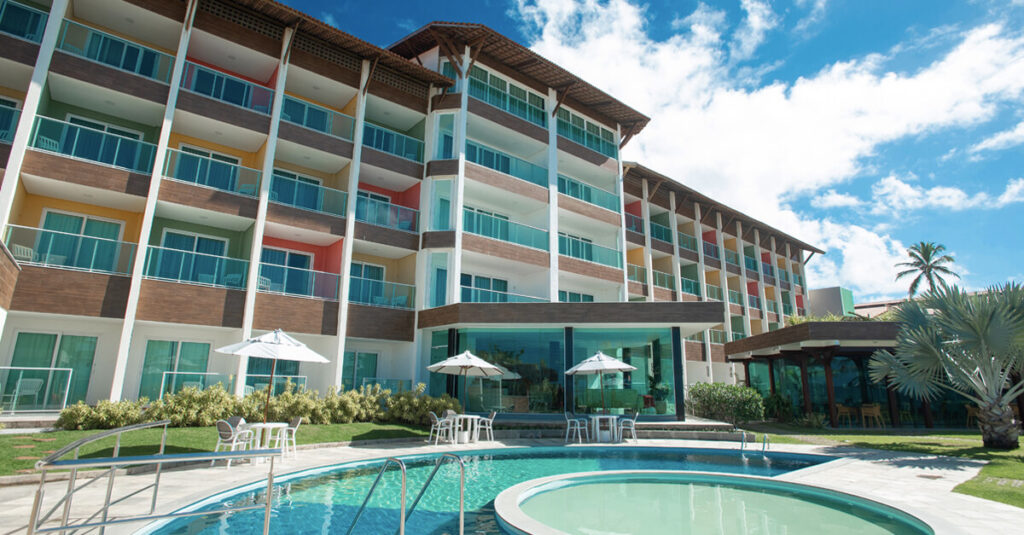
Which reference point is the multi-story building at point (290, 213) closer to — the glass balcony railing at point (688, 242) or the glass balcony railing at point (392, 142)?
the glass balcony railing at point (392, 142)

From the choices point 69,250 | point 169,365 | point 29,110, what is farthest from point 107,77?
point 169,365

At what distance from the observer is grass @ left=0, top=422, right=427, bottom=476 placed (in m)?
9.41

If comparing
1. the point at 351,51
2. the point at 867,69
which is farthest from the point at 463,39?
the point at 867,69

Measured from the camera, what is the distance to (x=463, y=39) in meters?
22.8

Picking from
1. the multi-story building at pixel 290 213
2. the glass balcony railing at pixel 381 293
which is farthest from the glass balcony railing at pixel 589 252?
the glass balcony railing at pixel 381 293

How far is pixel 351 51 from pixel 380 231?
7.34 metres

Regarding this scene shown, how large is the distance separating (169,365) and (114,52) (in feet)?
33.3

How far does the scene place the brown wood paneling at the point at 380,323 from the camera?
19.5 metres

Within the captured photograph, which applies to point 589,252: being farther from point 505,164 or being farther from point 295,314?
point 295,314

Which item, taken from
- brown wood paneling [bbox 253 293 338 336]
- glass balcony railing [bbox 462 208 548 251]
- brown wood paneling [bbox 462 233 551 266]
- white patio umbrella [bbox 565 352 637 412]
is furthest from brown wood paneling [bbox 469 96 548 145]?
white patio umbrella [bbox 565 352 637 412]

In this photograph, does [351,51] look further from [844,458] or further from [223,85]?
[844,458]

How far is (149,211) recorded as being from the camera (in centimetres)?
1609

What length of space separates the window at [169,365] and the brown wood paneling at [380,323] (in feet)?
15.8

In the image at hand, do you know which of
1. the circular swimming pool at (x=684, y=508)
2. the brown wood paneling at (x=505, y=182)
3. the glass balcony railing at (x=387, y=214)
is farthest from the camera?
the brown wood paneling at (x=505, y=182)
